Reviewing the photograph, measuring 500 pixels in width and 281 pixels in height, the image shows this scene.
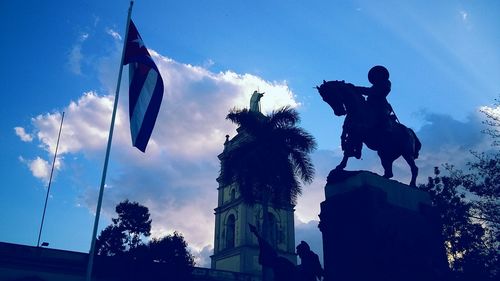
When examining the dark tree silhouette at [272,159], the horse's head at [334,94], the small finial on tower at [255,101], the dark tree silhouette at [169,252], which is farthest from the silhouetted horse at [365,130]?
the small finial on tower at [255,101]

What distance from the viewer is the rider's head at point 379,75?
7418 millimetres

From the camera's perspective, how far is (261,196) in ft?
70.9

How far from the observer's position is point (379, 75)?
7.43 m

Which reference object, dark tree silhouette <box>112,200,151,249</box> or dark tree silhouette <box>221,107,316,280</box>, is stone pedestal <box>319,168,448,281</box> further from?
dark tree silhouette <box>112,200,151,249</box>

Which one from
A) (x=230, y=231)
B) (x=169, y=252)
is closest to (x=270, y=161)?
(x=169, y=252)

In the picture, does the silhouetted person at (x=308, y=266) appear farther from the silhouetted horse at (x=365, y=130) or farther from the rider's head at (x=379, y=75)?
the rider's head at (x=379, y=75)

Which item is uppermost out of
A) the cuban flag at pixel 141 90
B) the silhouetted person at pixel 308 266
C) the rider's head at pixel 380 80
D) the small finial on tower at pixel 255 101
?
the small finial on tower at pixel 255 101

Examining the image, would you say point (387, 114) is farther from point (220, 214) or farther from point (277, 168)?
point (220, 214)

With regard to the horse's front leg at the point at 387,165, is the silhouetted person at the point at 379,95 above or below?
above

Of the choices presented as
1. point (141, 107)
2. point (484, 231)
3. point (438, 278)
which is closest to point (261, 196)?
point (484, 231)

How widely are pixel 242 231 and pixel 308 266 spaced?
27871 millimetres

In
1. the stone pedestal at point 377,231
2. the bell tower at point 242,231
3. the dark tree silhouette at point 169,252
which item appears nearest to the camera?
the stone pedestal at point 377,231

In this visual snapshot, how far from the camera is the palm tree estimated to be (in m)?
20.8

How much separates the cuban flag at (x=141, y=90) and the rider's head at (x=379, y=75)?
5378 mm
